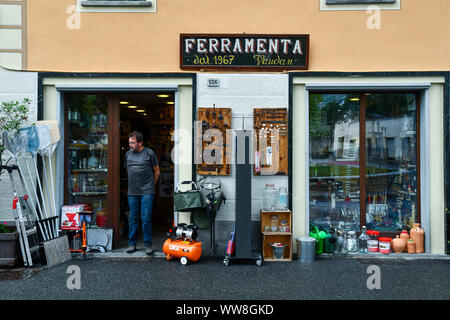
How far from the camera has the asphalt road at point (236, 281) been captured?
4.71 metres

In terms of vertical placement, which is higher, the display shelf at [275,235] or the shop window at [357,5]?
the shop window at [357,5]

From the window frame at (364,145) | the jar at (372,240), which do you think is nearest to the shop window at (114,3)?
the window frame at (364,145)

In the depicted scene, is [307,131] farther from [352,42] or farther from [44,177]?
[44,177]

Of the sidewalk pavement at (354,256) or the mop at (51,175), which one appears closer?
the mop at (51,175)

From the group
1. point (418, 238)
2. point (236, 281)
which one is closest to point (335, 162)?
point (418, 238)

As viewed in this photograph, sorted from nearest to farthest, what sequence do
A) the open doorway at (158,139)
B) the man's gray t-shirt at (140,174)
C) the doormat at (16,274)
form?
1. the doormat at (16,274)
2. the man's gray t-shirt at (140,174)
3. the open doorway at (158,139)

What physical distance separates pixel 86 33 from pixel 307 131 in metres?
4.22

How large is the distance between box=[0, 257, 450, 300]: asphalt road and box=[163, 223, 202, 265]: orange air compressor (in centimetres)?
13

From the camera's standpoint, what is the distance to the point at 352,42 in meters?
6.65

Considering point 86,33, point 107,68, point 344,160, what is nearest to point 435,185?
point 344,160

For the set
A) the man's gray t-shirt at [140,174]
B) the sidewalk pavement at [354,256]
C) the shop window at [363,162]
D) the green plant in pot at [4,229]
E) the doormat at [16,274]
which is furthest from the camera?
the shop window at [363,162]

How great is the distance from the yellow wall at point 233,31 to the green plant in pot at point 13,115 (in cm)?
70

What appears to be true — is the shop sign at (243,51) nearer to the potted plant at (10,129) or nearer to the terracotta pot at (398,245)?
the potted plant at (10,129)

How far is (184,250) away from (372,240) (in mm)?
3310
